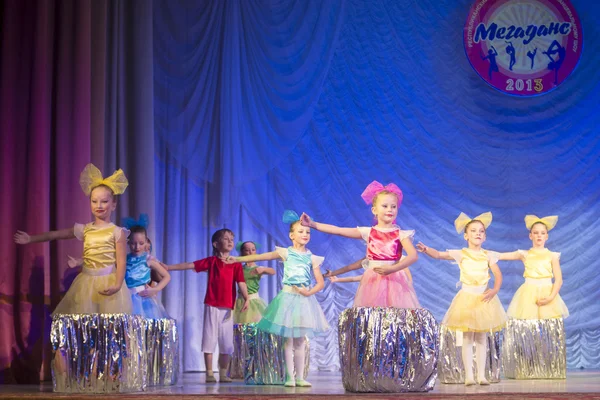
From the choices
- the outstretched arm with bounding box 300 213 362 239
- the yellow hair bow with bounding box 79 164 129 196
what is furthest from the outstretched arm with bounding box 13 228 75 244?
the outstretched arm with bounding box 300 213 362 239

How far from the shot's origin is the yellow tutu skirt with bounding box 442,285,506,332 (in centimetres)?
617

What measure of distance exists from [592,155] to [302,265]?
15.3 feet

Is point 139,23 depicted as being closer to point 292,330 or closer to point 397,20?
point 397,20

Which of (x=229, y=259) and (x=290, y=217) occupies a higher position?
(x=290, y=217)

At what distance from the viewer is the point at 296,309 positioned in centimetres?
603

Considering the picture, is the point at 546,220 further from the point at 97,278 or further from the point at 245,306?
the point at 97,278

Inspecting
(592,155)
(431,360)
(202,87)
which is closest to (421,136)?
(592,155)

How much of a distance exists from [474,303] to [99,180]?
9.62 feet

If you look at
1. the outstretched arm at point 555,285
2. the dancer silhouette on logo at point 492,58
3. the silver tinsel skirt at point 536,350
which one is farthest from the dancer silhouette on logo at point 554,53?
the silver tinsel skirt at point 536,350

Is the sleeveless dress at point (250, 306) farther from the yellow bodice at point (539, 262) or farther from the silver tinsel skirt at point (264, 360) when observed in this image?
the yellow bodice at point (539, 262)

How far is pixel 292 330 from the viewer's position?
19.6 ft

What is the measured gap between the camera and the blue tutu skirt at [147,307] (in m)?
6.42

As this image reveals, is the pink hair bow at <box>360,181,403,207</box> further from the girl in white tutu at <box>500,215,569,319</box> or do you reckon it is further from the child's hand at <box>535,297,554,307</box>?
the child's hand at <box>535,297,554,307</box>

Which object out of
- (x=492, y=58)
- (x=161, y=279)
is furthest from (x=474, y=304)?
(x=492, y=58)
